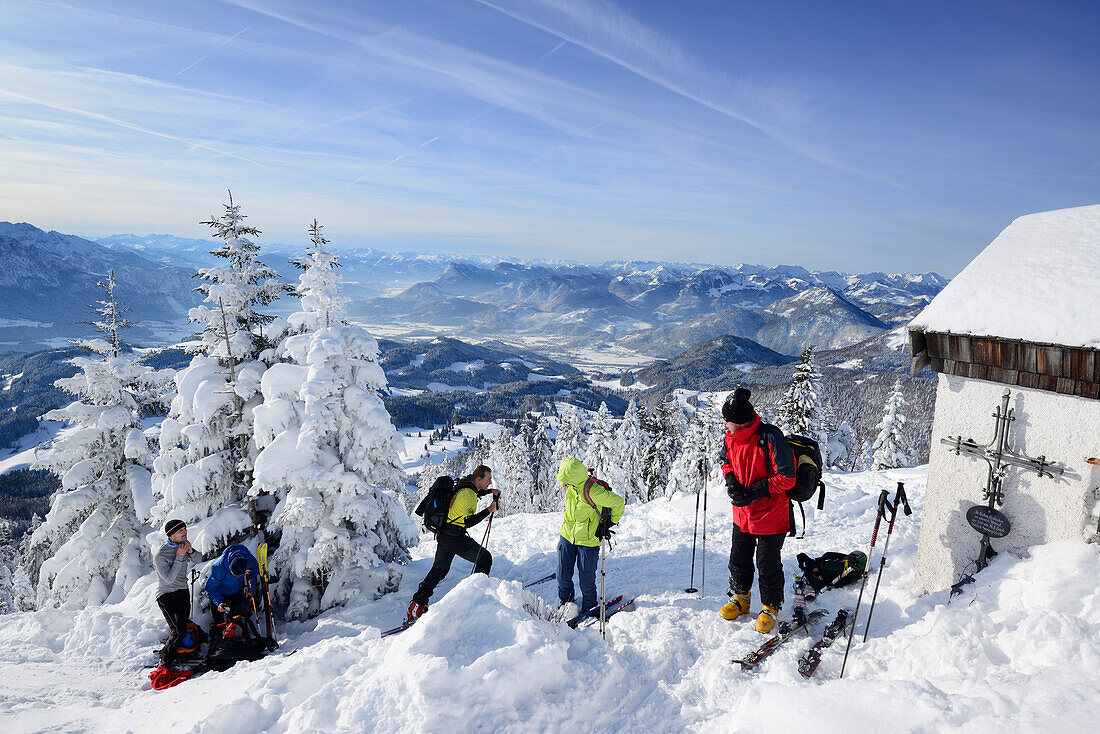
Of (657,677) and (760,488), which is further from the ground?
(760,488)

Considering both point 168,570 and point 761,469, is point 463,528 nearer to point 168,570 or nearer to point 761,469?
point 168,570

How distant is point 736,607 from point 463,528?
3940 millimetres

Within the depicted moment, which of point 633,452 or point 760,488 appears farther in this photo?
point 633,452

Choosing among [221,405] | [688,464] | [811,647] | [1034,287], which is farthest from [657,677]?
[688,464]

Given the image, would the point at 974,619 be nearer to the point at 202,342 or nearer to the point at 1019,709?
the point at 1019,709

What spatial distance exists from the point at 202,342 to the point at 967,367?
14.1m

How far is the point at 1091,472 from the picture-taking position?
460cm

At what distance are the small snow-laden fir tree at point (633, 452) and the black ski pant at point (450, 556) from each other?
26842 millimetres

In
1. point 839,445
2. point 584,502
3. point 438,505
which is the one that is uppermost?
point 584,502

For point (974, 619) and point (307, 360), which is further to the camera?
point (307, 360)

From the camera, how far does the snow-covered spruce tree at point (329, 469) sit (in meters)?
9.15

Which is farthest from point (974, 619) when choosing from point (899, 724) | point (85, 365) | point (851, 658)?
point (85, 365)

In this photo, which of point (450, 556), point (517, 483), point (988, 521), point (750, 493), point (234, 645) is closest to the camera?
point (988, 521)

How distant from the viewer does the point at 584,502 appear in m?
6.44
